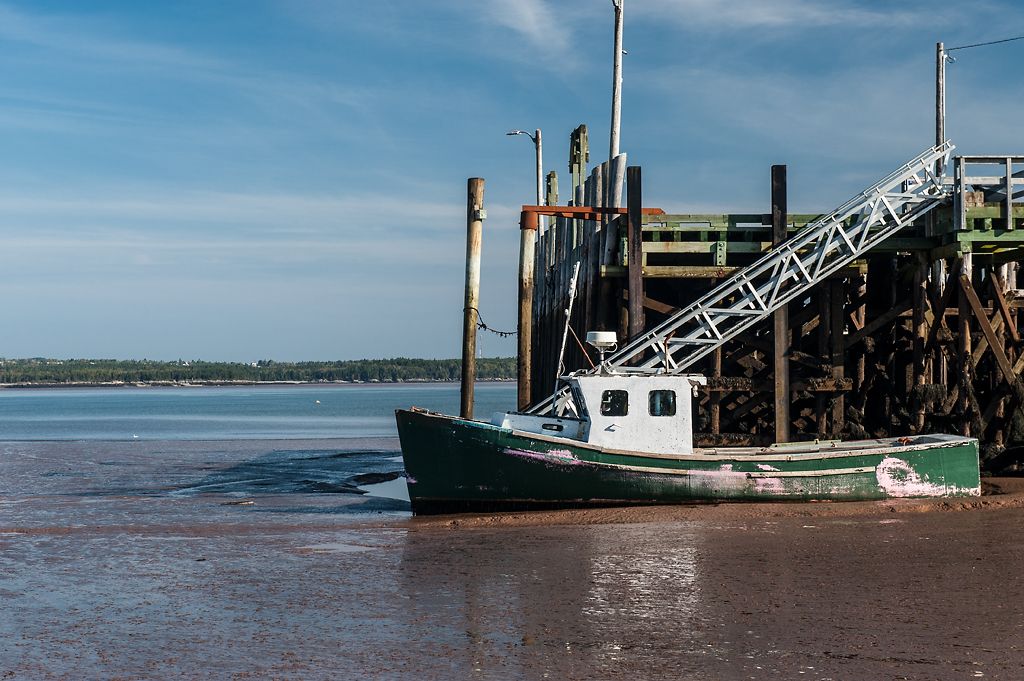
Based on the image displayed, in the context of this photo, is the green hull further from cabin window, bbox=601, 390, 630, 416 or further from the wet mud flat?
cabin window, bbox=601, 390, 630, 416

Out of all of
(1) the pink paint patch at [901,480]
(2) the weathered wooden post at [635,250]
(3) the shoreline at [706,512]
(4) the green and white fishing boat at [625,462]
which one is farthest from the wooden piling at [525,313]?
(1) the pink paint patch at [901,480]

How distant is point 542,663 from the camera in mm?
7113

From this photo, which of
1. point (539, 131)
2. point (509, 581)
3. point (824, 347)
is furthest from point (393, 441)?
point (509, 581)

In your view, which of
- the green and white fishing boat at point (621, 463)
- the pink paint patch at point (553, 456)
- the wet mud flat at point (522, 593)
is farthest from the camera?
the green and white fishing boat at point (621, 463)

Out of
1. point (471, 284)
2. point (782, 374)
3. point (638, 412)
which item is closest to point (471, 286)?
point (471, 284)

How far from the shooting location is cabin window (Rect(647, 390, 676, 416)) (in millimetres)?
14297

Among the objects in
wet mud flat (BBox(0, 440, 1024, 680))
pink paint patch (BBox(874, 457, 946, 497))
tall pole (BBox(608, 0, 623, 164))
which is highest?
tall pole (BBox(608, 0, 623, 164))

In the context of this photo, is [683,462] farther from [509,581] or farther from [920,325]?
[920,325]

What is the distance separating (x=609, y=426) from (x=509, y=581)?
185 inches

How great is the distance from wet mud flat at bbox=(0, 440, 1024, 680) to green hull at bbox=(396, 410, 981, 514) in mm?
320

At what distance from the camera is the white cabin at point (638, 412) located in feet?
46.6

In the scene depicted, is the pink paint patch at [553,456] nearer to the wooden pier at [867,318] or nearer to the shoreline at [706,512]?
the shoreline at [706,512]

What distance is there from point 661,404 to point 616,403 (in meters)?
0.68

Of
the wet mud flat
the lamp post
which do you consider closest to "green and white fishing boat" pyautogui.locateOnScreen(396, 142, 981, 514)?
the wet mud flat
